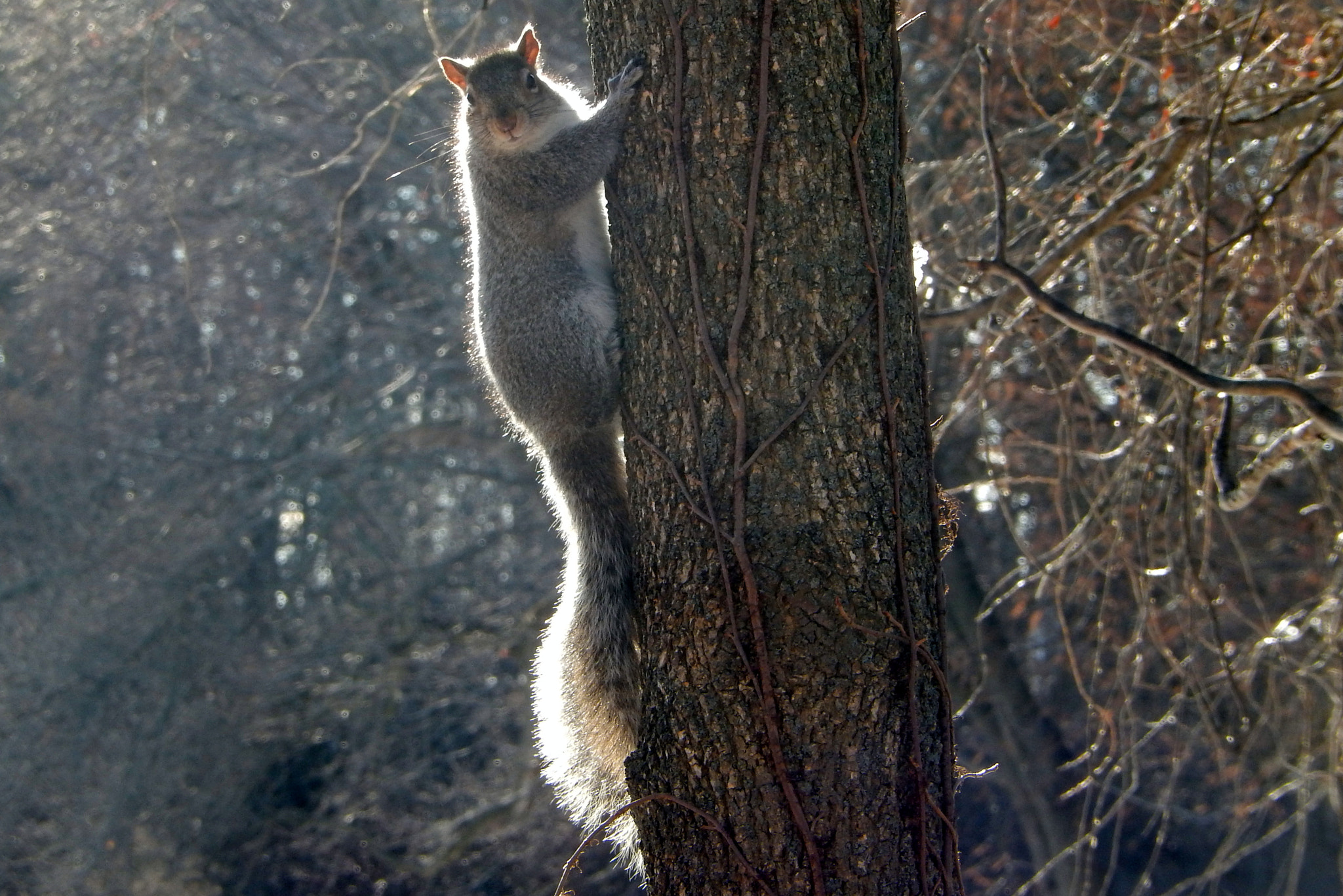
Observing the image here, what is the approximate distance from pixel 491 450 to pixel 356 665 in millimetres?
1682

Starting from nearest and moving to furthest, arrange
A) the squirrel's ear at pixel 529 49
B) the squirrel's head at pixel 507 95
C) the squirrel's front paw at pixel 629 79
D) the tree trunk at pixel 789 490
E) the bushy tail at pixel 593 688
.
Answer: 1. the tree trunk at pixel 789 490
2. the squirrel's front paw at pixel 629 79
3. the bushy tail at pixel 593 688
4. the squirrel's head at pixel 507 95
5. the squirrel's ear at pixel 529 49

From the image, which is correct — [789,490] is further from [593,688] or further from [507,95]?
[507,95]

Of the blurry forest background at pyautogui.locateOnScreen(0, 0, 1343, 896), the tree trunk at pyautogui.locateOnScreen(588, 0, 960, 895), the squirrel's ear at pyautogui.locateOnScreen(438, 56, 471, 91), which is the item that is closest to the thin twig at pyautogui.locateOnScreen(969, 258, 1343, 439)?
the tree trunk at pyautogui.locateOnScreen(588, 0, 960, 895)

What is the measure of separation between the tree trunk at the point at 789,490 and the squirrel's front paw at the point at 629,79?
0.27 ft

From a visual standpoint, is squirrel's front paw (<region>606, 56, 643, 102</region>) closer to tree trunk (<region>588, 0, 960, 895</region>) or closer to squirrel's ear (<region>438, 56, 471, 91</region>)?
tree trunk (<region>588, 0, 960, 895</region>)

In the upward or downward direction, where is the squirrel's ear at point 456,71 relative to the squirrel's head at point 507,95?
upward

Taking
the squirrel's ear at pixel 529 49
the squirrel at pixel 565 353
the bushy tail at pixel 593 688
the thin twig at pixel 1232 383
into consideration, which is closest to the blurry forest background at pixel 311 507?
the squirrel's ear at pixel 529 49

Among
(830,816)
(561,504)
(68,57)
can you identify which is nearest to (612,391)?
(561,504)

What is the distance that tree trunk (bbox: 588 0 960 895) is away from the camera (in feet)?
5.37

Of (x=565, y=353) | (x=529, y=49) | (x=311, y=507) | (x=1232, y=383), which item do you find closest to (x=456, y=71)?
(x=529, y=49)

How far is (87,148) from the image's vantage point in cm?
674

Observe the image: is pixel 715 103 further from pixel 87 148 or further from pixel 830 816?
pixel 87 148

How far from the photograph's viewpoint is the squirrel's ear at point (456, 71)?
2834 mm

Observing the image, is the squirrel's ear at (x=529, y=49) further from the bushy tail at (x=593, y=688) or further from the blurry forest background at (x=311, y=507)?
the blurry forest background at (x=311, y=507)
